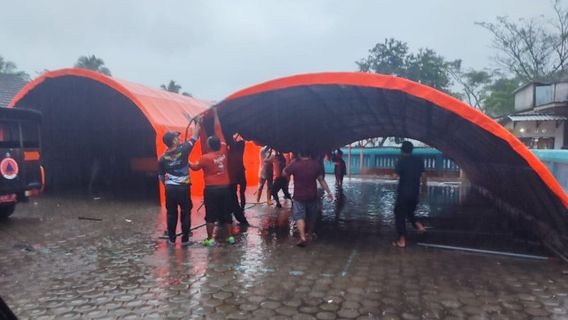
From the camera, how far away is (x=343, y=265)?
5.86 metres

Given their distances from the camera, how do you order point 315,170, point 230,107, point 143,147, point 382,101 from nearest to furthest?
1. point 315,170
2. point 230,107
3. point 382,101
4. point 143,147

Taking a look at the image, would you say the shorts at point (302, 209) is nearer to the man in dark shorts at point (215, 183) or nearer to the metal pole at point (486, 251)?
the man in dark shorts at point (215, 183)

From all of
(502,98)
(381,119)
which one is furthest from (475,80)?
(381,119)

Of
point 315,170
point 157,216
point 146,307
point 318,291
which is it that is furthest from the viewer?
point 157,216

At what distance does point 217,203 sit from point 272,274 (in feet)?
6.25

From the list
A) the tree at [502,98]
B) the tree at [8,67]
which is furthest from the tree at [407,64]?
the tree at [8,67]

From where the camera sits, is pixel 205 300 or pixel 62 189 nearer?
pixel 205 300

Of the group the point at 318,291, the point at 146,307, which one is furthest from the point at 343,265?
the point at 146,307

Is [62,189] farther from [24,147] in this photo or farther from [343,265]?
[343,265]

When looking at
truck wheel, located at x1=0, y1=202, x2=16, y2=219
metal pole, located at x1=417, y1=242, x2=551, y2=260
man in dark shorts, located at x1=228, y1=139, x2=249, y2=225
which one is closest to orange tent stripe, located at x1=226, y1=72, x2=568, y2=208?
metal pole, located at x1=417, y1=242, x2=551, y2=260

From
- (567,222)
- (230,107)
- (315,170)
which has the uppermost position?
(230,107)

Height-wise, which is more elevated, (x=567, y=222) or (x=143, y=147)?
(x=143, y=147)

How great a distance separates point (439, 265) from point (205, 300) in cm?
331

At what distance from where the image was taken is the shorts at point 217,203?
22.4 feet
